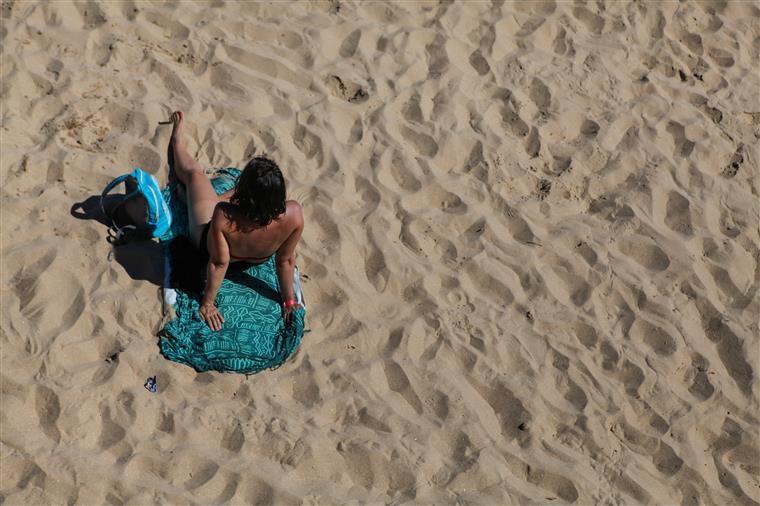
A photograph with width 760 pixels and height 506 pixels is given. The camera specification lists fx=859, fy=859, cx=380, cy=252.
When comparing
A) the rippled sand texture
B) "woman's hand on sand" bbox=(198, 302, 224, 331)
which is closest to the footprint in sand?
the rippled sand texture

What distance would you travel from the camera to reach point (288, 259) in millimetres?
4320

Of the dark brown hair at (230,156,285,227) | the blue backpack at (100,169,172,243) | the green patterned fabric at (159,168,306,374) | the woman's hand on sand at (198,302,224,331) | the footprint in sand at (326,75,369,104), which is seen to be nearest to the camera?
the dark brown hair at (230,156,285,227)

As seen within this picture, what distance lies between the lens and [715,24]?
618cm

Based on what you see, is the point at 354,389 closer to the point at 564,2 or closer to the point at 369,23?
the point at 369,23

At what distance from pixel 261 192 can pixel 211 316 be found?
0.77 metres

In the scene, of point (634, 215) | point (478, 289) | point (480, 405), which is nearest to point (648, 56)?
point (634, 215)

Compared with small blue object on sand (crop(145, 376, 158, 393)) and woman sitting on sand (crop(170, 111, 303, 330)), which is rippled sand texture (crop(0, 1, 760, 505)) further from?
woman sitting on sand (crop(170, 111, 303, 330))

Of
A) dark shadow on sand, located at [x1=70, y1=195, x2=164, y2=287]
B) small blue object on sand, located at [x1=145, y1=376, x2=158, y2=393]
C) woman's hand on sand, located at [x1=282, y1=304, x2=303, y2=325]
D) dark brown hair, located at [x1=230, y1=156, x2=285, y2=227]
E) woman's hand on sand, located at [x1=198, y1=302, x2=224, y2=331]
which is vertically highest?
dark brown hair, located at [x1=230, y1=156, x2=285, y2=227]

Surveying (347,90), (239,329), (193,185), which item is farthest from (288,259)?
(347,90)

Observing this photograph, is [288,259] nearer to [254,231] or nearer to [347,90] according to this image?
[254,231]

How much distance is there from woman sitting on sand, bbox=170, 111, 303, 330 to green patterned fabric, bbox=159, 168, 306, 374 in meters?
0.07

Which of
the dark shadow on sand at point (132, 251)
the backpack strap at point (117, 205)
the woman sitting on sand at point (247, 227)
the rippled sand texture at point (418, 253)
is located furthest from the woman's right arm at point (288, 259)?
the backpack strap at point (117, 205)

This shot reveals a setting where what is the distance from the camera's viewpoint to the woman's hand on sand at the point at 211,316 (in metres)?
4.30

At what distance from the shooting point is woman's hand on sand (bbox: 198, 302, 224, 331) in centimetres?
Answer: 430
